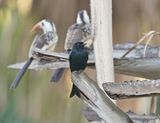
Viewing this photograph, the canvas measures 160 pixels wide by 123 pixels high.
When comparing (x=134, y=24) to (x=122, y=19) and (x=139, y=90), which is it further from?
(x=139, y=90)

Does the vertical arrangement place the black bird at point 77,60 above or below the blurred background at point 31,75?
above

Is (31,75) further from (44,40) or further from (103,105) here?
(103,105)

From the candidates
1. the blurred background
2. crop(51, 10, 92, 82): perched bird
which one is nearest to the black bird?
crop(51, 10, 92, 82): perched bird

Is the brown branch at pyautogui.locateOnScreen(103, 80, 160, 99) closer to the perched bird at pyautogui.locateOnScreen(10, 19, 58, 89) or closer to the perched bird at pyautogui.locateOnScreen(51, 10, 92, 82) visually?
the perched bird at pyautogui.locateOnScreen(51, 10, 92, 82)

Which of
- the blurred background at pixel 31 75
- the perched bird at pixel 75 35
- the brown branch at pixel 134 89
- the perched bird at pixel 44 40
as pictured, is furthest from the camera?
the blurred background at pixel 31 75

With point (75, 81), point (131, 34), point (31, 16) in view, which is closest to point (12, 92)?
point (31, 16)

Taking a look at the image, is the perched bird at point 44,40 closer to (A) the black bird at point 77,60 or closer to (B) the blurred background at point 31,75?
(B) the blurred background at point 31,75

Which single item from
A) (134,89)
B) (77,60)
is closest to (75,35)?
(77,60)

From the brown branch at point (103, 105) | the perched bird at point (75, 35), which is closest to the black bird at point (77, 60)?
the brown branch at point (103, 105)
